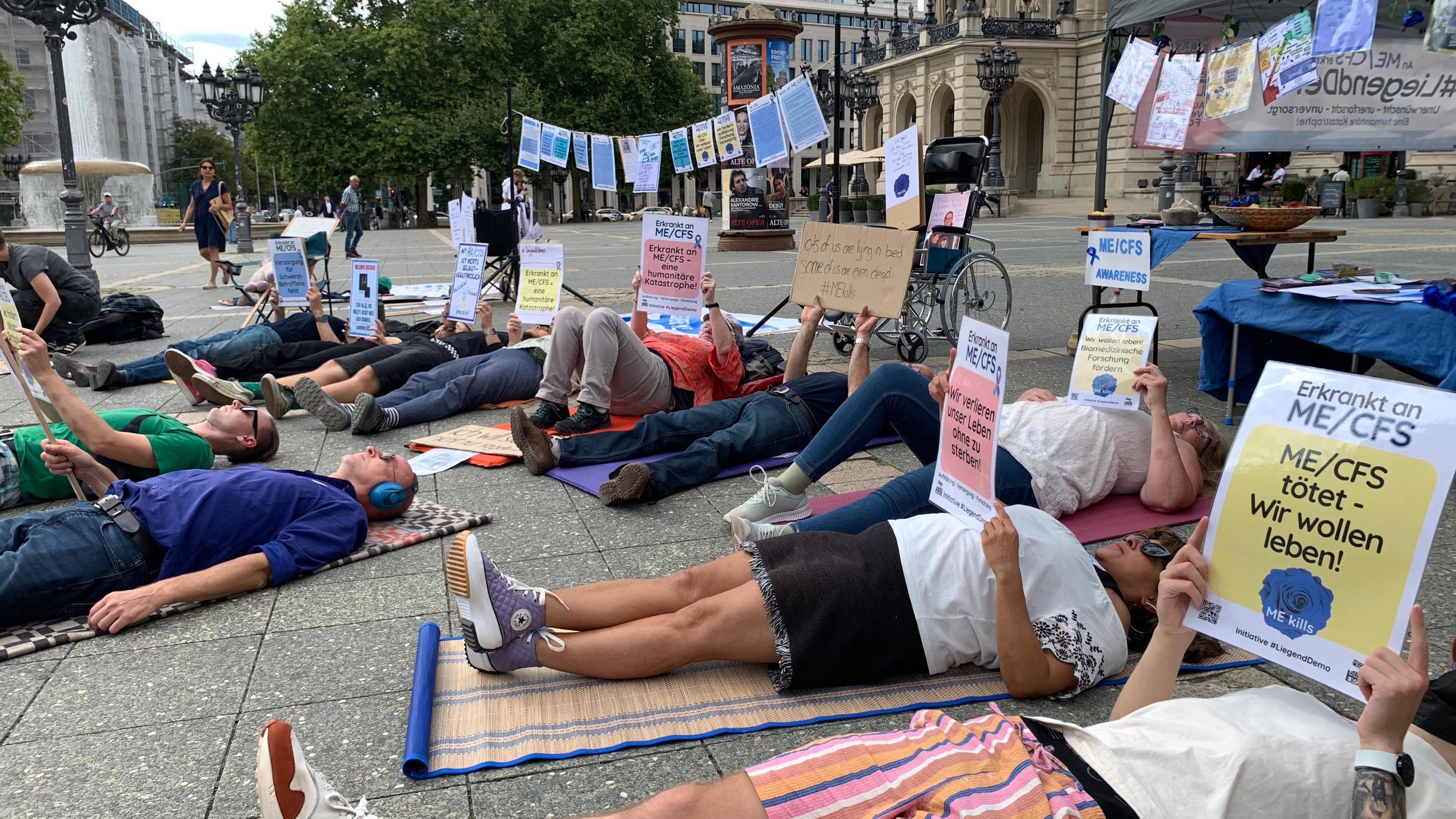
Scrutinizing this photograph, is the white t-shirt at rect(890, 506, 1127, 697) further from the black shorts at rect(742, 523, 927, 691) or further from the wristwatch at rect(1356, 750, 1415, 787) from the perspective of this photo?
the wristwatch at rect(1356, 750, 1415, 787)

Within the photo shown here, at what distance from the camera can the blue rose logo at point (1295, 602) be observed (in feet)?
5.61

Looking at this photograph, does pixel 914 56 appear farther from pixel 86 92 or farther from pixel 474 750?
pixel 474 750

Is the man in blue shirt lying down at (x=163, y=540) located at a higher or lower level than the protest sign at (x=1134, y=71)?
lower

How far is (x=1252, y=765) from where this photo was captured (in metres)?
1.65

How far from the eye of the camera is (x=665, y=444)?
4.89 meters

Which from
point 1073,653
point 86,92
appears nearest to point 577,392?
point 1073,653

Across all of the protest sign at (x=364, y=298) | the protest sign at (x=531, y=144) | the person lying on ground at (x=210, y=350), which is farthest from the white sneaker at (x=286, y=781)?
the protest sign at (x=531, y=144)

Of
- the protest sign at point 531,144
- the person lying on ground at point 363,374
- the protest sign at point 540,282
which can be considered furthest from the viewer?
the protest sign at point 531,144

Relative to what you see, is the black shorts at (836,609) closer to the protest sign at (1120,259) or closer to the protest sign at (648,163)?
the protest sign at (1120,259)

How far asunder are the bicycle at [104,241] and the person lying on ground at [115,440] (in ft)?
79.4

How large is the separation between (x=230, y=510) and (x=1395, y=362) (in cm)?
508

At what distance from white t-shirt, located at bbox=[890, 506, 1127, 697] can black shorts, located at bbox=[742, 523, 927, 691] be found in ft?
0.14

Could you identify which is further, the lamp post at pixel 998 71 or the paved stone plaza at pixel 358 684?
the lamp post at pixel 998 71

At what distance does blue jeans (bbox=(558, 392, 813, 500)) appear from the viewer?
14.7ft
